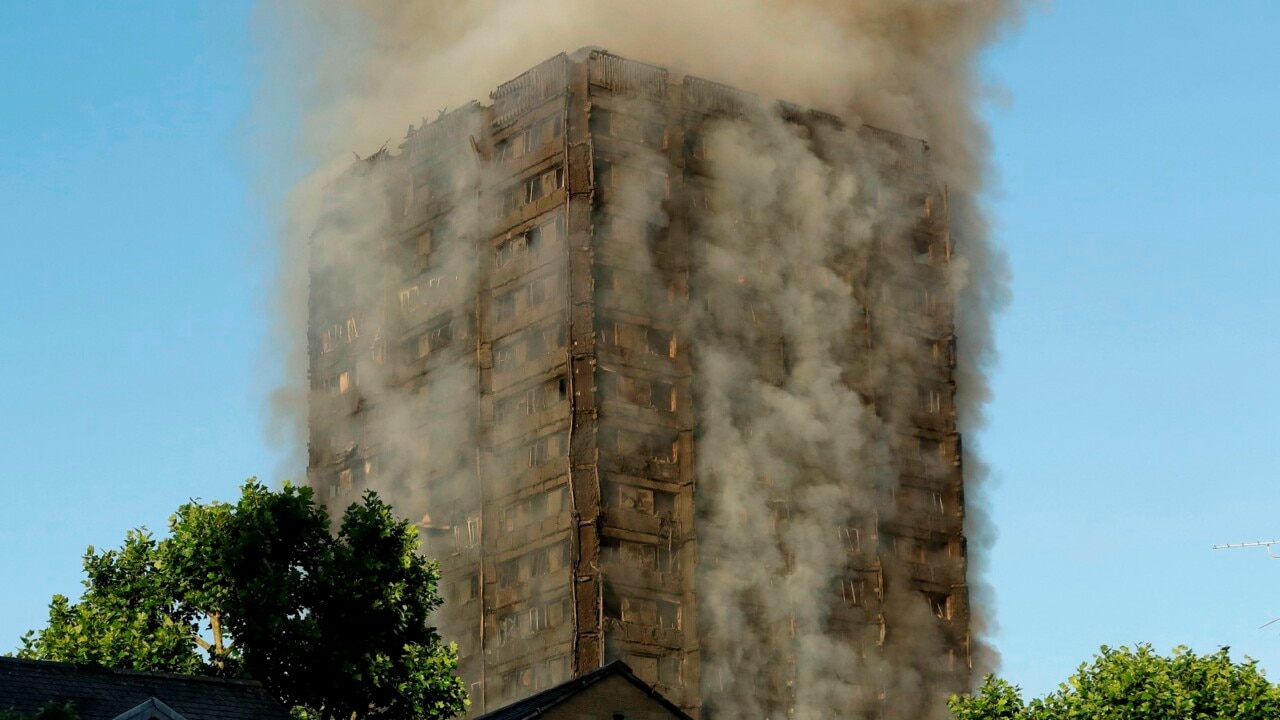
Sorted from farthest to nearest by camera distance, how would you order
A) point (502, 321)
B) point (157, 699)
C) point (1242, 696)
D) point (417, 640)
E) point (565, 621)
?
1. point (502, 321)
2. point (565, 621)
3. point (417, 640)
4. point (1242, 696)
5. point (157, 699)

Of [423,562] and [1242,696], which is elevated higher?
[423,562]

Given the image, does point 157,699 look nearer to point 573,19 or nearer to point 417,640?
point 417,640

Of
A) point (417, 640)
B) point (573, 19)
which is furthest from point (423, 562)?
point (573, 19)

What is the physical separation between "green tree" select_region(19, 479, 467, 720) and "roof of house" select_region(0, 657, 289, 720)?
64.3 feet

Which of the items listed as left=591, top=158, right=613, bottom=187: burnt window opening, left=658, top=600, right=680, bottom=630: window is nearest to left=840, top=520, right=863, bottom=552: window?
left=658, top=600, right=680, bottom=630: window

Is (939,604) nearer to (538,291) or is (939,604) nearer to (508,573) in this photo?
(508,573)

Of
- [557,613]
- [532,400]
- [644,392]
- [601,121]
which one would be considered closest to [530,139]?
[601,121]

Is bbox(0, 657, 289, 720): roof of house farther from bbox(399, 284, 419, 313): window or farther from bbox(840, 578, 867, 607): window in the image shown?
bbox(399, 284, 419, 313): window

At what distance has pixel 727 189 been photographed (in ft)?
389

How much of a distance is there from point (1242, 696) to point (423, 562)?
28.3 meters

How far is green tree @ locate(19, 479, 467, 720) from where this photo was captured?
72.1 meters

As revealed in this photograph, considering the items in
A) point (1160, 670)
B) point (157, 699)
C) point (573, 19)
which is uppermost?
point (573, 19)

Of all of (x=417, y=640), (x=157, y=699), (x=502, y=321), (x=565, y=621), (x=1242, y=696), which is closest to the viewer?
(x=157, y=699)

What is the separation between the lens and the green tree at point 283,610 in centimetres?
7206
